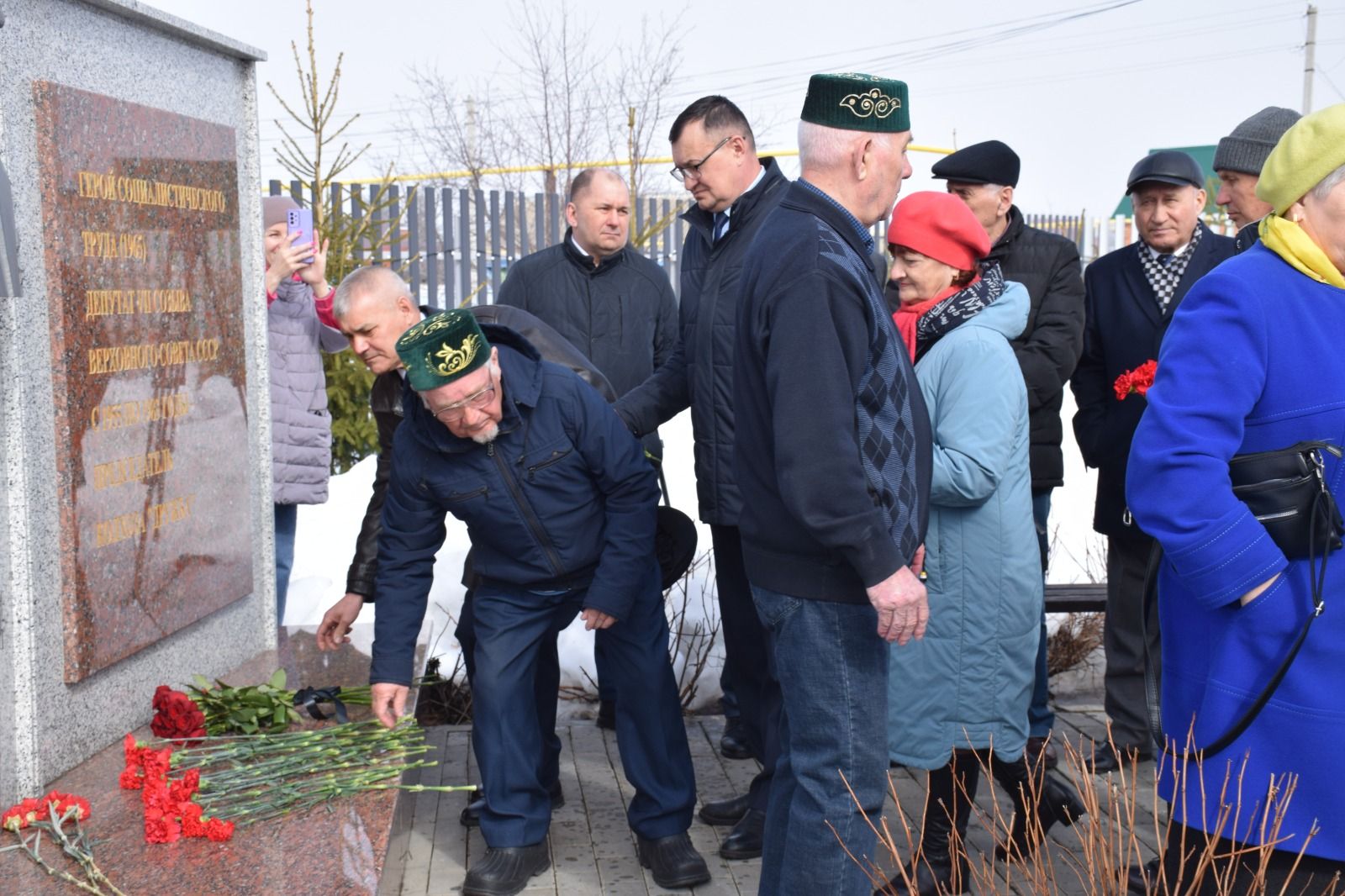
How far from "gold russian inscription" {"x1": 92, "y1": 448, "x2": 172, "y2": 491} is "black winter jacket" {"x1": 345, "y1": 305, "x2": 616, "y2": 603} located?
616 mm

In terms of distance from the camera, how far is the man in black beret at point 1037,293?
187 inches

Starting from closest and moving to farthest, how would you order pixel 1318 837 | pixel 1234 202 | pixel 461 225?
1. pixel 1318 837
2. pixel 1234 202
3. pixel 461 225

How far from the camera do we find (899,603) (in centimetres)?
278

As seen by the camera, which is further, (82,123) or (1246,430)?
(82,123)

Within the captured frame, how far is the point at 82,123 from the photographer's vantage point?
3.75 meters

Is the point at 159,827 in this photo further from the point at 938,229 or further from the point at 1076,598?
the point at 1076,598

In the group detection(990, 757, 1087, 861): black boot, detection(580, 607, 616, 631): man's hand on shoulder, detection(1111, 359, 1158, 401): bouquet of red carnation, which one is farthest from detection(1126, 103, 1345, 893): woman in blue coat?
detection(1111, 359, 1158, 401): bouquet of red carnation

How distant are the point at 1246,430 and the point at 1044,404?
2.36 meters

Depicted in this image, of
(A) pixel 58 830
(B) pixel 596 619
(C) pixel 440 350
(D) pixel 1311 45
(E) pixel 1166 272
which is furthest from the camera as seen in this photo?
(D) pixel 1311 45

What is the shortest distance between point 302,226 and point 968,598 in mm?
3006

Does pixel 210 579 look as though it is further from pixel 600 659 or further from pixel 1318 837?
pixel 1318 837

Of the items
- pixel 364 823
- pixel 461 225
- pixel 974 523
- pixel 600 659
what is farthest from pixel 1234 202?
pixel 461 225

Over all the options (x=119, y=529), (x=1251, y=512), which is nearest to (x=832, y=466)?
(x=1251, y=512)

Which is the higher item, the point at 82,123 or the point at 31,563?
the point at 82,123
